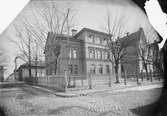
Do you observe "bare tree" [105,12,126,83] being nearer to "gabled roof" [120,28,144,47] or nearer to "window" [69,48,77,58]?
"gabled roof" [120,28,144,47]

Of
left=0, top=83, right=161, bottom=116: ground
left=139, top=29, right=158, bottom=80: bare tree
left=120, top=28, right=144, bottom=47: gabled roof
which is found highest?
left=120, top=28, right=144, bottom=47: gabled roof

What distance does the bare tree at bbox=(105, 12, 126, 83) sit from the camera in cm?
61

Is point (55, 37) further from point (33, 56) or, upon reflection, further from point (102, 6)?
point (102, 6)

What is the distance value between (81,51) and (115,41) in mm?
252

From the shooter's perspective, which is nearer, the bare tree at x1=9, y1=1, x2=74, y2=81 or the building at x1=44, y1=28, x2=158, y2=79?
the bare tree at x1=9, y1=1, x2=74, y2=81

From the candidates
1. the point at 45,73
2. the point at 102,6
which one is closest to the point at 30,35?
the point at 45,73

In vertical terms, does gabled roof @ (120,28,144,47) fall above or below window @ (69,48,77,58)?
above

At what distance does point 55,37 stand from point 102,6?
1.10 ft

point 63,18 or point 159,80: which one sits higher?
point 63,18

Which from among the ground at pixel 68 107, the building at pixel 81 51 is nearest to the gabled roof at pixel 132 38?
the building at pixel 81 51

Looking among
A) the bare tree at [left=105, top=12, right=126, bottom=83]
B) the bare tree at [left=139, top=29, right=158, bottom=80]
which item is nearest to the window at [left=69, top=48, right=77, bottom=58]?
the bare tree at [left=105, top=12, right=126, bottom=83]

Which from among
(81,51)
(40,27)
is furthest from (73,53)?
(40,27)

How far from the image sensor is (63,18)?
2.16 ft

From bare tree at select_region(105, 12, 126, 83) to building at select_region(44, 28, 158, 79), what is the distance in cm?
3
